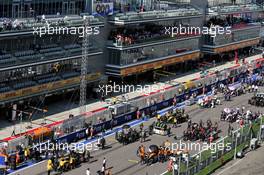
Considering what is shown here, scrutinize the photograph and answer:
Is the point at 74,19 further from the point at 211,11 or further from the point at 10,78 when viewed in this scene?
the point at 211,11

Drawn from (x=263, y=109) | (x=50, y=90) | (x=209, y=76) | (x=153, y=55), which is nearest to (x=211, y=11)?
(x=209, y=76)

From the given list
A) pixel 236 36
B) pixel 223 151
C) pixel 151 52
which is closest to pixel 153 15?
pixel 151 52

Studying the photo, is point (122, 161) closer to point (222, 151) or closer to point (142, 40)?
point (222, 151)

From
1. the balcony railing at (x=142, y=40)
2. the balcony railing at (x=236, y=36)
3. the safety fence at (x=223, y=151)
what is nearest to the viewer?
the safety fence at (x=223, y=151)

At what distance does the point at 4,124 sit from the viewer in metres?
51.3

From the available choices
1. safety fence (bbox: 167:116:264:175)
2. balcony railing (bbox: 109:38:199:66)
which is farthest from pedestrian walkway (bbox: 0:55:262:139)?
safety fence (bbox: 167:116:264:175)

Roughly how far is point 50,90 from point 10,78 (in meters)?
4.97

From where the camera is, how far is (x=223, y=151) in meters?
44.0

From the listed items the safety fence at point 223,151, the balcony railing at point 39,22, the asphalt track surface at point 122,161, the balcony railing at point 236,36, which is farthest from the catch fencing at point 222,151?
the balcony railing at point 236,36

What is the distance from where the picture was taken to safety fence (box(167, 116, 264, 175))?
38.9m

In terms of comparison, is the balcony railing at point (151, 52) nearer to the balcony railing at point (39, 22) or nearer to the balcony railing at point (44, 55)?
the balcony railing at point (44, 55)

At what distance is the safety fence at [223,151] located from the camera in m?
38.9

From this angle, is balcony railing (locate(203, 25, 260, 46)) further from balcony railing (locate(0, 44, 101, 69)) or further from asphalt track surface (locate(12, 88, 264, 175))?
asphalt track surface (locate(12, 88, 264, 175))

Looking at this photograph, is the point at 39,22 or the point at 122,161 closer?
the point at 122,161
